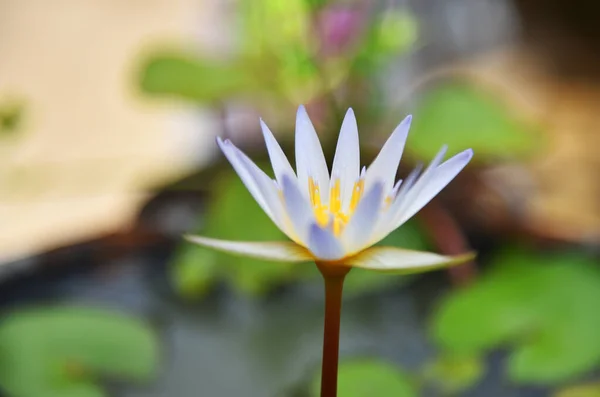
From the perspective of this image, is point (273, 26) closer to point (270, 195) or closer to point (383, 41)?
point (383, 41)

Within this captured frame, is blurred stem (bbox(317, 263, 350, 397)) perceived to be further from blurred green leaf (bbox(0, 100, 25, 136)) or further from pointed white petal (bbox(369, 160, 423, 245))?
blurred green leaf (bbox(0, 100, 25, 136))

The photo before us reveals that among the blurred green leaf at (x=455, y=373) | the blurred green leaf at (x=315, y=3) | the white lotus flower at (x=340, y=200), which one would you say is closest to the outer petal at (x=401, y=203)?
the white lotus flower at (x=340, y=200)

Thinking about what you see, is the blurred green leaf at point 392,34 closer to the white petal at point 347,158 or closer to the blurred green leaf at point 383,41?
the blurred green leaf at point 383,41


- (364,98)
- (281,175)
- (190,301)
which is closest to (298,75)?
(364,98)

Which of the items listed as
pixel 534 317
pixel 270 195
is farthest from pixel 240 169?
pixel 534 317

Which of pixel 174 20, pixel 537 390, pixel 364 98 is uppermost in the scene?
pixel 174 20

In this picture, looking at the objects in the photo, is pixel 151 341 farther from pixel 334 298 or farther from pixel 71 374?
pixel 334 298

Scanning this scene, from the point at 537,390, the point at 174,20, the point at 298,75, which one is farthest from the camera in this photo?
the point at 174,20
